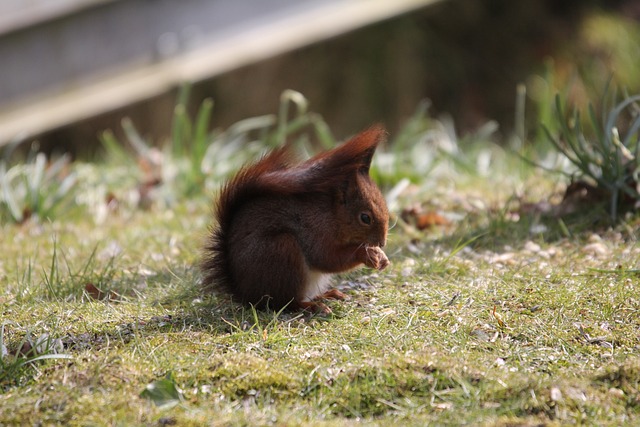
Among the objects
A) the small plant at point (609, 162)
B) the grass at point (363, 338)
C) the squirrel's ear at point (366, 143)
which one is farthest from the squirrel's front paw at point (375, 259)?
the small plant at point (609, 162)

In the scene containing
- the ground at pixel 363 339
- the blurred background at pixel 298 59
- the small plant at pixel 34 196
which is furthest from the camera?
the blurred background at pixel 298 59

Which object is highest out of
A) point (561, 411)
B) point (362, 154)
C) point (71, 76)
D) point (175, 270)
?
point (71, 76)

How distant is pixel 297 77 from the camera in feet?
23.4

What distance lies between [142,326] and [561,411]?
1356mm

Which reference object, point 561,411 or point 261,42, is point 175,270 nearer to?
point 561,411

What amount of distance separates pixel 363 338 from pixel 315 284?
356 millimetres

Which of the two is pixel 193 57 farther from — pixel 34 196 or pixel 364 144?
pixel 364 144

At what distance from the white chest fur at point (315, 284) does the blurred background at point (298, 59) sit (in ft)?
7.44

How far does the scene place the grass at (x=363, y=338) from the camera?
7.39ft

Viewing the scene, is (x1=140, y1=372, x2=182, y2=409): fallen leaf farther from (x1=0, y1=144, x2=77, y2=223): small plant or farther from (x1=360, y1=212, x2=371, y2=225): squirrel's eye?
(x1=0, y1=144, x2=77, y2=223): small plant

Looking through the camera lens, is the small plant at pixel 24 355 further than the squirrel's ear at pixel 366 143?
No

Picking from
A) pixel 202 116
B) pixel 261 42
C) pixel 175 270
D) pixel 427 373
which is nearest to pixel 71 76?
pixel 261 42

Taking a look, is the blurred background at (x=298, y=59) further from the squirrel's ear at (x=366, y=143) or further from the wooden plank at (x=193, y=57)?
the squirrel's ear at (x=366, y=143)

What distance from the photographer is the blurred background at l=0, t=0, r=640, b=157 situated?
6.08 m
